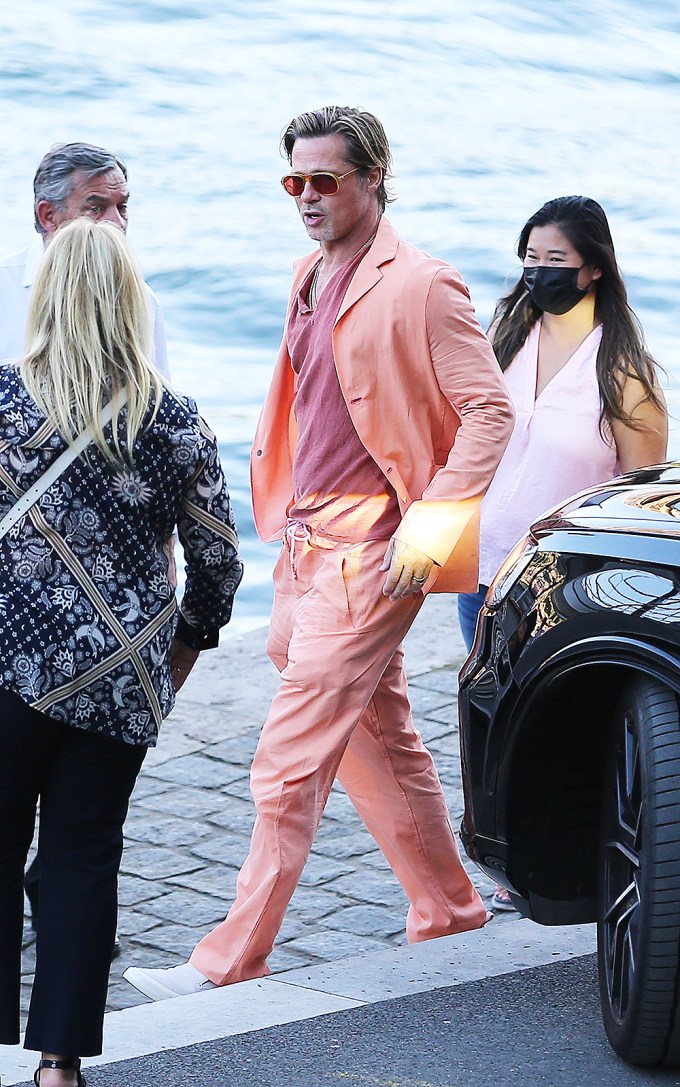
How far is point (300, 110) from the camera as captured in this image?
23.8 m

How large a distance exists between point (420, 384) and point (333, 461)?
279 millimetres

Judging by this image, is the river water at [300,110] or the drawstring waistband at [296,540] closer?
the drawstring waistband at [296,540]

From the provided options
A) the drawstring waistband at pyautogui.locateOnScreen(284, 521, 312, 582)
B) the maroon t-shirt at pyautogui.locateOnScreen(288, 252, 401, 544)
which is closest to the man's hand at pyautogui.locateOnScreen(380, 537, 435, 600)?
the maroon t-shirt at pyautogui.locateOnScreen(288, 252, 401, 544)

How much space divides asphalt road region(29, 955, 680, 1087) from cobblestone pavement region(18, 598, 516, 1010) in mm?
822

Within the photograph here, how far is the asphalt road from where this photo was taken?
10.6 ft

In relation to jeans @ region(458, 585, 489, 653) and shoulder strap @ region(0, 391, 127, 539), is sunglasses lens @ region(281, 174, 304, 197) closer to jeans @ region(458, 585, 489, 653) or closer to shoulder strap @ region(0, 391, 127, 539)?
shoulder strap @ region(0, 391, 127, 539)

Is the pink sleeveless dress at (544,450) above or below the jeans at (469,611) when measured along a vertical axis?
above

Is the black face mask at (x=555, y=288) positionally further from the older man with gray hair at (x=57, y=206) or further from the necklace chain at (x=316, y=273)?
the older man with gray hair at (x=57, y=206)

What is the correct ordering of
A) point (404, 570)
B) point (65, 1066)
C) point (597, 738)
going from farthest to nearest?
1. point (404, 570)
2. point (597, 738)
3. point (65, 1066)

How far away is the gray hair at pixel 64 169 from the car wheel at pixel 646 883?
2042 millimetres

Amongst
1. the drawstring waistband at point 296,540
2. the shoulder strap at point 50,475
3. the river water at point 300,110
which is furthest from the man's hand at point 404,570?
the river water at point 300,110

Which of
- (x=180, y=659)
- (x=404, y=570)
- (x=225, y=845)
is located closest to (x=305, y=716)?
(x=404, y=570)

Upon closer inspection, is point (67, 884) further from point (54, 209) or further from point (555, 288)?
point (555, 288)

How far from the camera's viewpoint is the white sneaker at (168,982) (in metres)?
3.80
